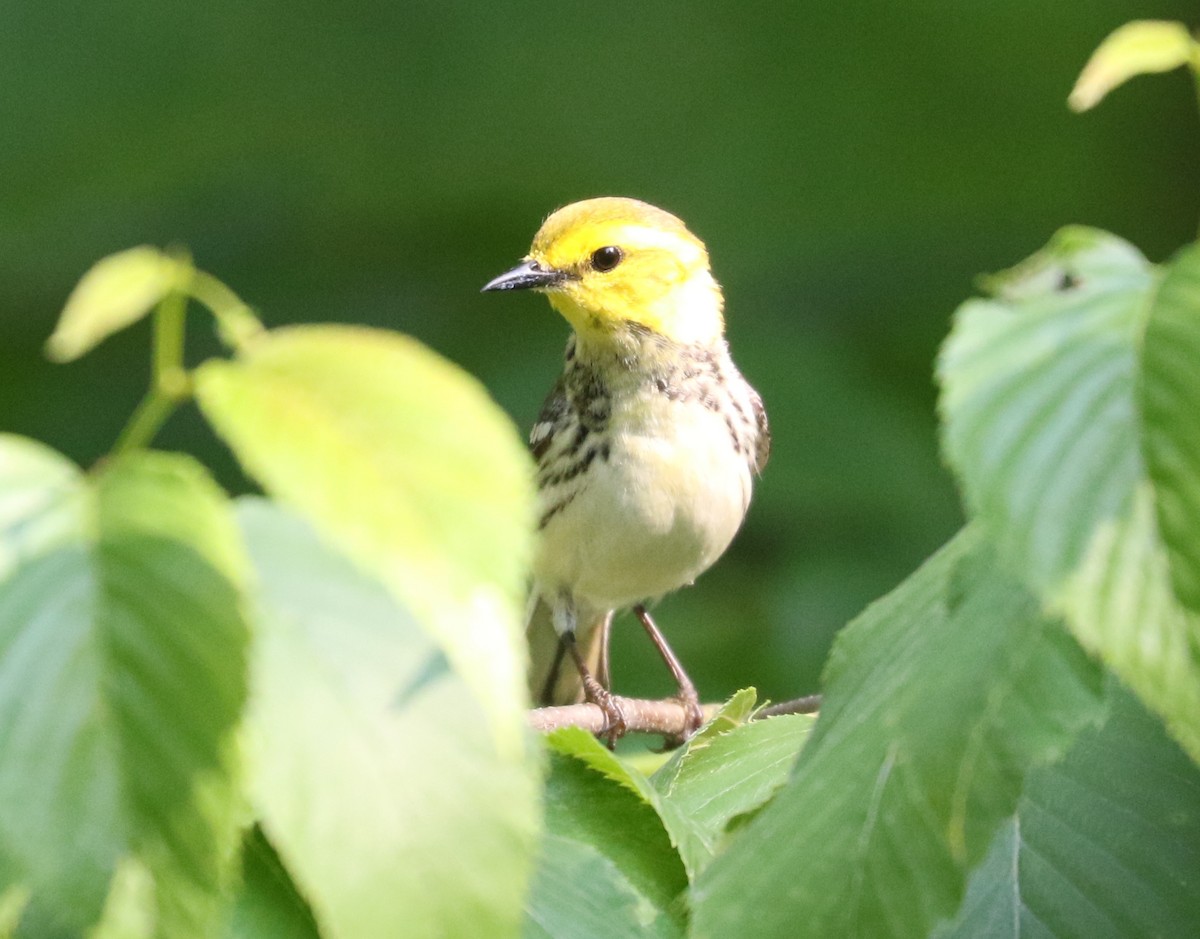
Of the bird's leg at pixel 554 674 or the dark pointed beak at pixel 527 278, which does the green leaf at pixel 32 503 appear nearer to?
the dark pointed beak at pixel 527 278

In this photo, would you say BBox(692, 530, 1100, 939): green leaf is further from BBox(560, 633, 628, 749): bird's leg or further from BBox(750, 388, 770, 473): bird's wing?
BBox(750, 388, 770, 473): bird's wing

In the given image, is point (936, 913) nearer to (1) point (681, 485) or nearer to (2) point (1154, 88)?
(1) point (681, 485)

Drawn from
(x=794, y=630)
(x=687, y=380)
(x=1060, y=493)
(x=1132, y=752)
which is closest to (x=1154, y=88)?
(x=794, y=630)

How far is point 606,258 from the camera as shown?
2043mm

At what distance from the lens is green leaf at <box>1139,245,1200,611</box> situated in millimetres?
438

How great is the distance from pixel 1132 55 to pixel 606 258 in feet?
5.01

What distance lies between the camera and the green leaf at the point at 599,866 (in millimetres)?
705

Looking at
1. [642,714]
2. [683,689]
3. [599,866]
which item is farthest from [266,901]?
[683,689]

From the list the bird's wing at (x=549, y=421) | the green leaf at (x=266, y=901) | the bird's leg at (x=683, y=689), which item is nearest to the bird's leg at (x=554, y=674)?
the bird's leg at (x=683, y=689)

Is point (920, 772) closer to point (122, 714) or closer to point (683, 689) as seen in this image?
point (122, 714)

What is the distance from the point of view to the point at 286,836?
42 centimetres

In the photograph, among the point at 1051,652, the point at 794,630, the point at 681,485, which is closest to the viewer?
the point at 1051,652

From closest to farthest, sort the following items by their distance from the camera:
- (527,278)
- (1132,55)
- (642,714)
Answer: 1. (1132,55)
2. (642,714)
3. (527,278)

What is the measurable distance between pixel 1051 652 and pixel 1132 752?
0.20m
